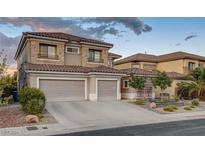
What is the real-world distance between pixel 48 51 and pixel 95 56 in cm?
448

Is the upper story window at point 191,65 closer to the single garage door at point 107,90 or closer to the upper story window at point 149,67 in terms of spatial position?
the upper story window at point 149,67

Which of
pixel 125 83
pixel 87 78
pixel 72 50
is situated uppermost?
pixel 72 50

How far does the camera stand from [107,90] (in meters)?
17.9

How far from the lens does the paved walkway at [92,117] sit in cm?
930

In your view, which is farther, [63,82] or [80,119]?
[63,82]

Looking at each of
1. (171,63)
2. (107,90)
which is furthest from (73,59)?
(171,63)

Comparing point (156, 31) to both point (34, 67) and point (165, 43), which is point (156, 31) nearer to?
point (165, 43)

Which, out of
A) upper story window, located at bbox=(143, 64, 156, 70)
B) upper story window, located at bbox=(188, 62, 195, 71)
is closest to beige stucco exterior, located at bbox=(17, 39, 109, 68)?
upper story window, located at bbox=(143, 64, 156, 70)

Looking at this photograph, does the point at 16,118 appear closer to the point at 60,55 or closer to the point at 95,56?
the point at 60,55

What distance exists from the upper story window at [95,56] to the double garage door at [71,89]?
2641 millimetres

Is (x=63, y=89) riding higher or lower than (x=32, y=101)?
higher
